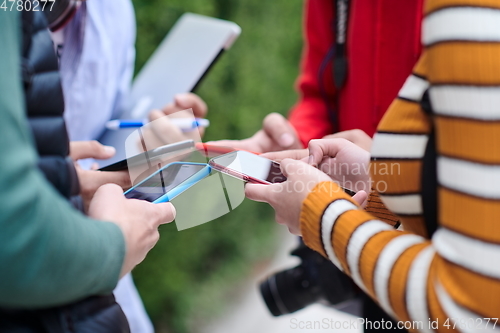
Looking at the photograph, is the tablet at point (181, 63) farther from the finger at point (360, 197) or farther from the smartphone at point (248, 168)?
the finger at point (360, 197)

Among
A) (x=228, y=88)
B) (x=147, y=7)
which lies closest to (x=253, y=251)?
(x=228, y=88)

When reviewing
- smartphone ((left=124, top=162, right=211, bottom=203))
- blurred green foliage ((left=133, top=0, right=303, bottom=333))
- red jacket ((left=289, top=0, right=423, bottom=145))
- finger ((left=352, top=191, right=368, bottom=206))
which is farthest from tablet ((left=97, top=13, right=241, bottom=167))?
finger ((left=352, top=191, right=368, bottom=206))

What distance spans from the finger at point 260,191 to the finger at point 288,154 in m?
0.06

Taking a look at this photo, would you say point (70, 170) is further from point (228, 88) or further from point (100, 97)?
point (228, 88)

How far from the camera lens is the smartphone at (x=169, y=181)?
2.00 ft

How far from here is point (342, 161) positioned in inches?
25.5

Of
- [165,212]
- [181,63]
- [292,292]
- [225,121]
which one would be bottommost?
[292,292]

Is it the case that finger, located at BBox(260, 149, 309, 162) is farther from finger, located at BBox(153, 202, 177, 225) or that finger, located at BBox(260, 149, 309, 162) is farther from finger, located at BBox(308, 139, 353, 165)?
finger, located at BBox(153, 202, 177, 225)

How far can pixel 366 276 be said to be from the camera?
491 mm

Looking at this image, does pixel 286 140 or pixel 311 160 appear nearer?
pixel 311 160

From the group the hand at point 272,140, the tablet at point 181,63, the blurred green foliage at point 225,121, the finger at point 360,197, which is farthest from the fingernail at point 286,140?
the blurred green foliage at point 225,121

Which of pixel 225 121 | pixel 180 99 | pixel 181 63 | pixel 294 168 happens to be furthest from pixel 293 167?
pixel 225 121

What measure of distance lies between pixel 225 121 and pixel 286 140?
1099mm

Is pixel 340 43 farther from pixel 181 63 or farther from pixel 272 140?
pixel 181 63
